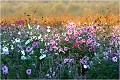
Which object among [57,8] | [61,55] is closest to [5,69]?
[61,55]

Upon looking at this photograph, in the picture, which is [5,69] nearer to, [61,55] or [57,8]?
[61,55]

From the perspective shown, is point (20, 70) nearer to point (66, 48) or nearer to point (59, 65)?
point (59, 65)

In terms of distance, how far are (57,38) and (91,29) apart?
0.62 meters

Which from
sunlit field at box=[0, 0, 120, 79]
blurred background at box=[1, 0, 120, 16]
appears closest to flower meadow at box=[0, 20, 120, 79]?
sunlit field at box=[0, 0, 120, 79]

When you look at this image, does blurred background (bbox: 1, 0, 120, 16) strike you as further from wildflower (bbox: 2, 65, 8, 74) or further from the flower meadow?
wildflower (bbox: 2, 65, 8, 74)

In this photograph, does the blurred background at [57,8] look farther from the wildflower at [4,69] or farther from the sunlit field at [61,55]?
the wildflower at [4,69]

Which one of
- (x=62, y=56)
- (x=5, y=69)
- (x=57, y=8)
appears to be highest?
(x=57, y=8)

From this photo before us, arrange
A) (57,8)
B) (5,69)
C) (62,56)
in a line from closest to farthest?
1. (5,69)
2. (62,56)
3. (57,8)

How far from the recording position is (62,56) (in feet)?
17.5

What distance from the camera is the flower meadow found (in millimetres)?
4707

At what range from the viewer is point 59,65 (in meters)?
4.84

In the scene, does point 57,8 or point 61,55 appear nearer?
point 61,55

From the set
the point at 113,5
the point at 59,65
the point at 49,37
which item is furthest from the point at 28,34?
the point at 113,5

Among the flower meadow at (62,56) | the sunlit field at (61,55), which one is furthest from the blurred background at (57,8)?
the flower meadow at (62,56)
